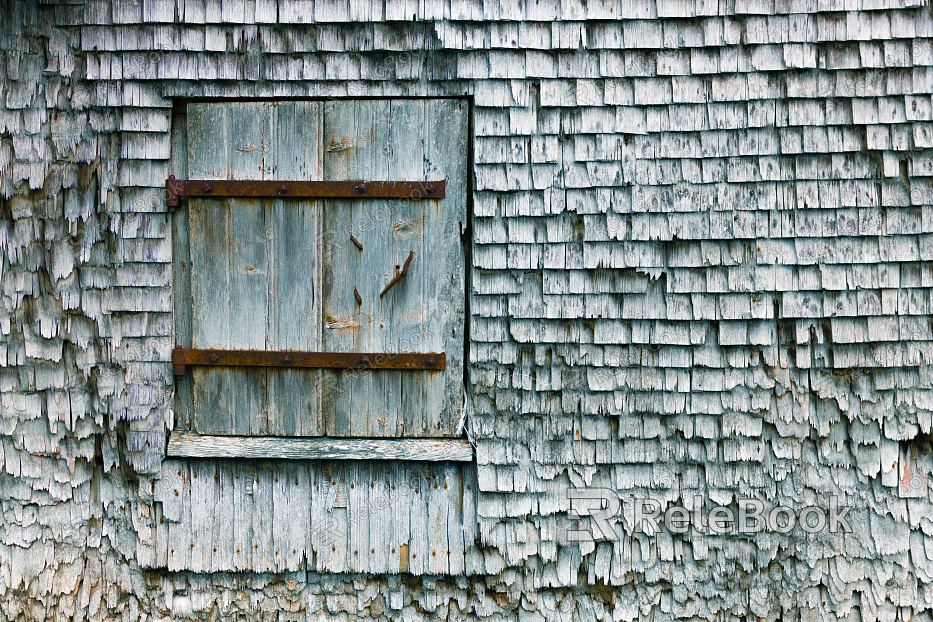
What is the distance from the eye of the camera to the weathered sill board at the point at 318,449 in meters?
3.00

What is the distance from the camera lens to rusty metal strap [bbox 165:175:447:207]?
2963 mm

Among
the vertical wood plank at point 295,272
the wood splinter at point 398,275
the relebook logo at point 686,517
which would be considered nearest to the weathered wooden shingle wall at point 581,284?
the relebook logo at point 686,517

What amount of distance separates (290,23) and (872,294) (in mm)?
2388

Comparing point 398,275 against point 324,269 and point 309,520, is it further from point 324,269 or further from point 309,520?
point 309,520

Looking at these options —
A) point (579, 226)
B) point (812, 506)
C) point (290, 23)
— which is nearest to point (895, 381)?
point (812, 506)

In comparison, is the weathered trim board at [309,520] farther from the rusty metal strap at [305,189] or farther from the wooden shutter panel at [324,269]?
the rusty metal strap at [305,189]

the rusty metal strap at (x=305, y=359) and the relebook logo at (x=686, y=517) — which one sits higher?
the rusty metal strap at (x=305, y=359)

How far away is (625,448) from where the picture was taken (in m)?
3.01

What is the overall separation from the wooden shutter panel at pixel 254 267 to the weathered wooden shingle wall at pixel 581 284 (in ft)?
0.38

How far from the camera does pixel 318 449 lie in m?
3.01

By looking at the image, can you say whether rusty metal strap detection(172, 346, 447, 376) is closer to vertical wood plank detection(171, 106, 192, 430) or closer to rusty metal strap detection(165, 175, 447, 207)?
vertical wood plank detection(171, 106, 192, 430)

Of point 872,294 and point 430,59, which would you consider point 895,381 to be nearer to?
point 872,294

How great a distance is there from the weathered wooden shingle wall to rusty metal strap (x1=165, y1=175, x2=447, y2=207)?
97 mm

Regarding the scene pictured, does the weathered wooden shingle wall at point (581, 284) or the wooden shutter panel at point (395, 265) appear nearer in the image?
the weathered wooden shingle wall at point (581, 284)
